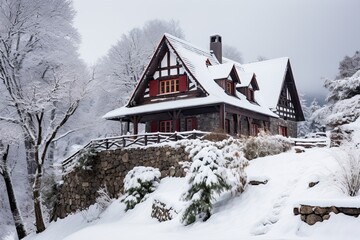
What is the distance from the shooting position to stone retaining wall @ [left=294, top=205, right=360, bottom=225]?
8.85 metres

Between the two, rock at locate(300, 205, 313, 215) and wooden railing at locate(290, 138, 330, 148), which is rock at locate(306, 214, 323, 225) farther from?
wooden railing at locate(290, 138, 330, 148)

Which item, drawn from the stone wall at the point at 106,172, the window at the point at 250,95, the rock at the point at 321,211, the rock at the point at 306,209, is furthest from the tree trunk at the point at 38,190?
the rock at the point at 321,211

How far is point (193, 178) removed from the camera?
39.5 ft

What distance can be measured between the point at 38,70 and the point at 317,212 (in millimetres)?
21122

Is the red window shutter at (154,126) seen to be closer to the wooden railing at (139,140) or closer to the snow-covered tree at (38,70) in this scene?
the wooden railing at (139,140)

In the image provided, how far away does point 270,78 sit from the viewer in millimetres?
32219

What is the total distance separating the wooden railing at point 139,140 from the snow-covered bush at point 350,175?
10056mm

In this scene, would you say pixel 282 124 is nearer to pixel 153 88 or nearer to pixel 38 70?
pixel 153 88

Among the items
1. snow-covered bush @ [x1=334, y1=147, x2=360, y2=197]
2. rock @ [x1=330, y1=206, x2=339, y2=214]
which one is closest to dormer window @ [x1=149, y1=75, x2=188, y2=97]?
snow-covered bush @ [x1=334, y1=147, x2=360, y2=197]

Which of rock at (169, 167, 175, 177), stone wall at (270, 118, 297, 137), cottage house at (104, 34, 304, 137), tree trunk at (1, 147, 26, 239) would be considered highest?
cottage house at (104, 34, 304, 137)

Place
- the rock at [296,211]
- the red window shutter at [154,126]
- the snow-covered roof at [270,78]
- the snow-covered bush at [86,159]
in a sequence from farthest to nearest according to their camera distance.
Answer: the snow-covered roof at [270,78], the red window shutter at [154,126], the snow-covered bush at [86,159], the rock at [296,211]

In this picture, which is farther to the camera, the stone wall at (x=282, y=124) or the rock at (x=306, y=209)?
the stone wall at (x=282, y=124)

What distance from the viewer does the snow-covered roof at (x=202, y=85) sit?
22.6 meters

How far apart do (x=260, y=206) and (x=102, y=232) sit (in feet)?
16.1
